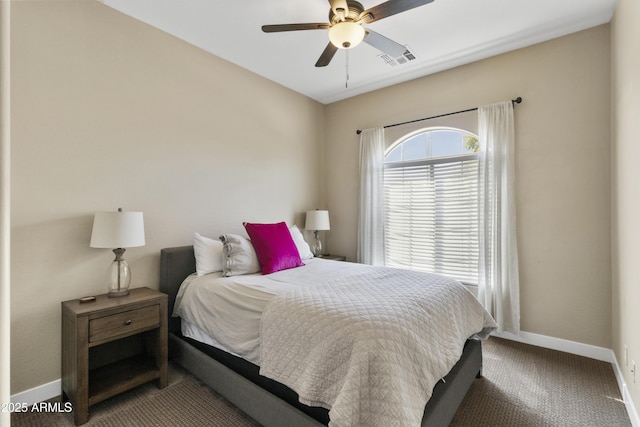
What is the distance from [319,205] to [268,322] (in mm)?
2959

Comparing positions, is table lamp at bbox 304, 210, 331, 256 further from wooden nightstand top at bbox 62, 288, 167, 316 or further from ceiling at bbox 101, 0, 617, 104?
wooden nightstand top at bbox 62, 288, 167, 316

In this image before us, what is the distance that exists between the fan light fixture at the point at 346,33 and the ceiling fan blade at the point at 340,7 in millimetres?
56

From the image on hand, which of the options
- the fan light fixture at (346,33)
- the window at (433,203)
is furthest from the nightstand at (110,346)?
the window at (433,203)

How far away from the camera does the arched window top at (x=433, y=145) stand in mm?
3443

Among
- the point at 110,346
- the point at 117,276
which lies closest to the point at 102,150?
the point at 117,276

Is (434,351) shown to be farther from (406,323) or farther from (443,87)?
(443,87)

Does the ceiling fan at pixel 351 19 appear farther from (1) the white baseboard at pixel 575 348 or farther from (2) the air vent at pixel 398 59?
(1) the white baseboard at pixel 575 348

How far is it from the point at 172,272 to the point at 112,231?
67 centimetres

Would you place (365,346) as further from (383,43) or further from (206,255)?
(383,43)

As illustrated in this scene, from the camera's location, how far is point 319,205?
466 centimetres

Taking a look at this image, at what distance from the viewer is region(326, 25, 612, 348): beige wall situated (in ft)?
8.80

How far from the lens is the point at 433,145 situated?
370 centimetres

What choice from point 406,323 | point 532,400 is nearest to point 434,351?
point 406,323

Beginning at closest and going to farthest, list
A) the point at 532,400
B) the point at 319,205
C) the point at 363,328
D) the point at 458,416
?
the point at 363,328 < the point at 458,416 < the point at 532,400 < the point at 319,205
